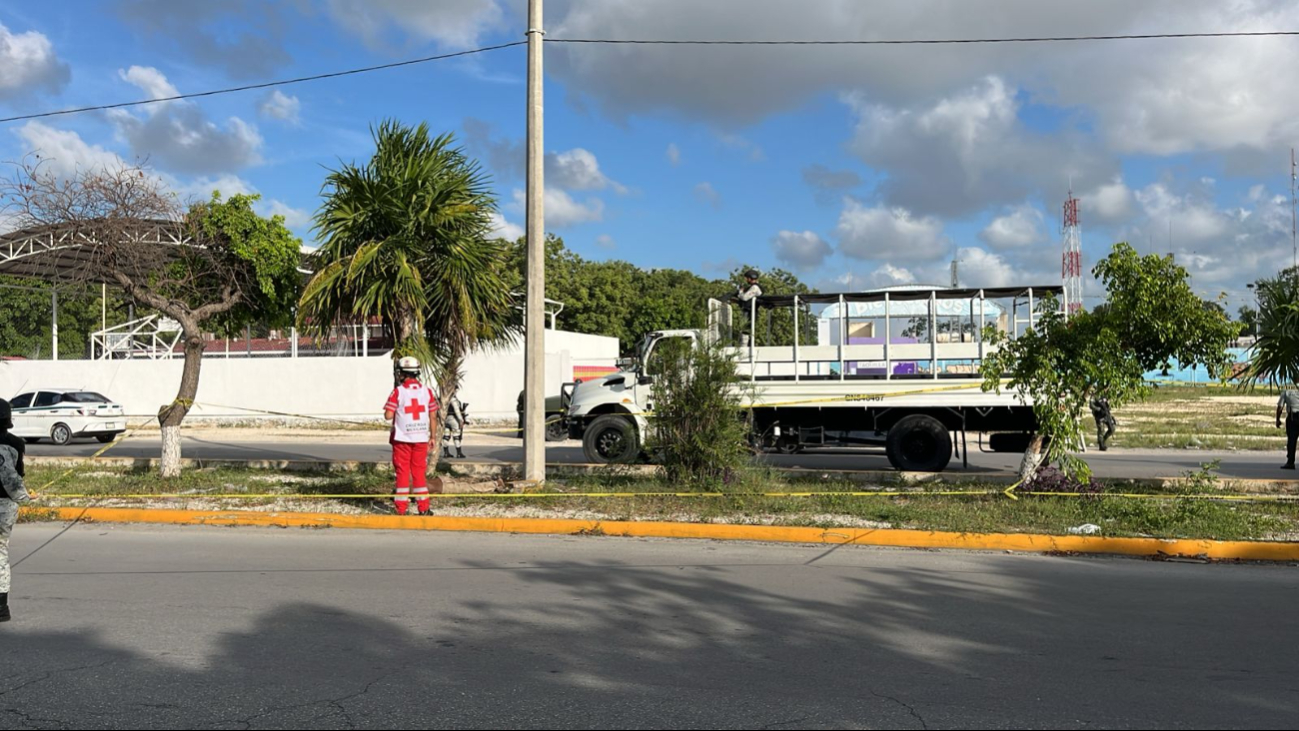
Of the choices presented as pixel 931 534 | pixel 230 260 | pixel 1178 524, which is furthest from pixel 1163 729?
pixel 230 260

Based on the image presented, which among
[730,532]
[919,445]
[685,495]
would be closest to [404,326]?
[685,495]

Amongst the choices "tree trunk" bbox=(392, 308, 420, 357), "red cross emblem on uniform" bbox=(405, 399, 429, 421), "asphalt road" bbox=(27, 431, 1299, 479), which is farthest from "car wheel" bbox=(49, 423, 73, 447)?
"red cross emblem on uniform" bbox=(405, 399, 429, 421)

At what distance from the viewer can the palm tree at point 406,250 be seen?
1187 cm

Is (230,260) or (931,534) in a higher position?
(230,260)

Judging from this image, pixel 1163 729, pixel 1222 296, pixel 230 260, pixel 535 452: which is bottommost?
pixel 1163 729

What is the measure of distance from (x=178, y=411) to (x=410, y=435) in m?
4.64

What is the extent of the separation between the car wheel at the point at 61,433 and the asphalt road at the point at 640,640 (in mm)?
16788

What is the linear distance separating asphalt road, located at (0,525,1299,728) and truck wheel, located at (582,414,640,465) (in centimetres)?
673

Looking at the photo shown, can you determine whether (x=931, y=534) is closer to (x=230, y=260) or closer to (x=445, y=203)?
(x=445, y=203)

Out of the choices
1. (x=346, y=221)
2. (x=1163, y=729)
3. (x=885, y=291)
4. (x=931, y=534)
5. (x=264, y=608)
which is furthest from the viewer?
(x=885, y=291)

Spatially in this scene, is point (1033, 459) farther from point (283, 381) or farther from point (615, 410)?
point (283, 381)

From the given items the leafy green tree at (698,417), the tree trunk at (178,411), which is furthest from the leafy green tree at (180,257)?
the leafy green tree at (698,417)

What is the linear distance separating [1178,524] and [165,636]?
8.87 m

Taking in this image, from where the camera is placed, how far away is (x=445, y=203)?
12.3m
